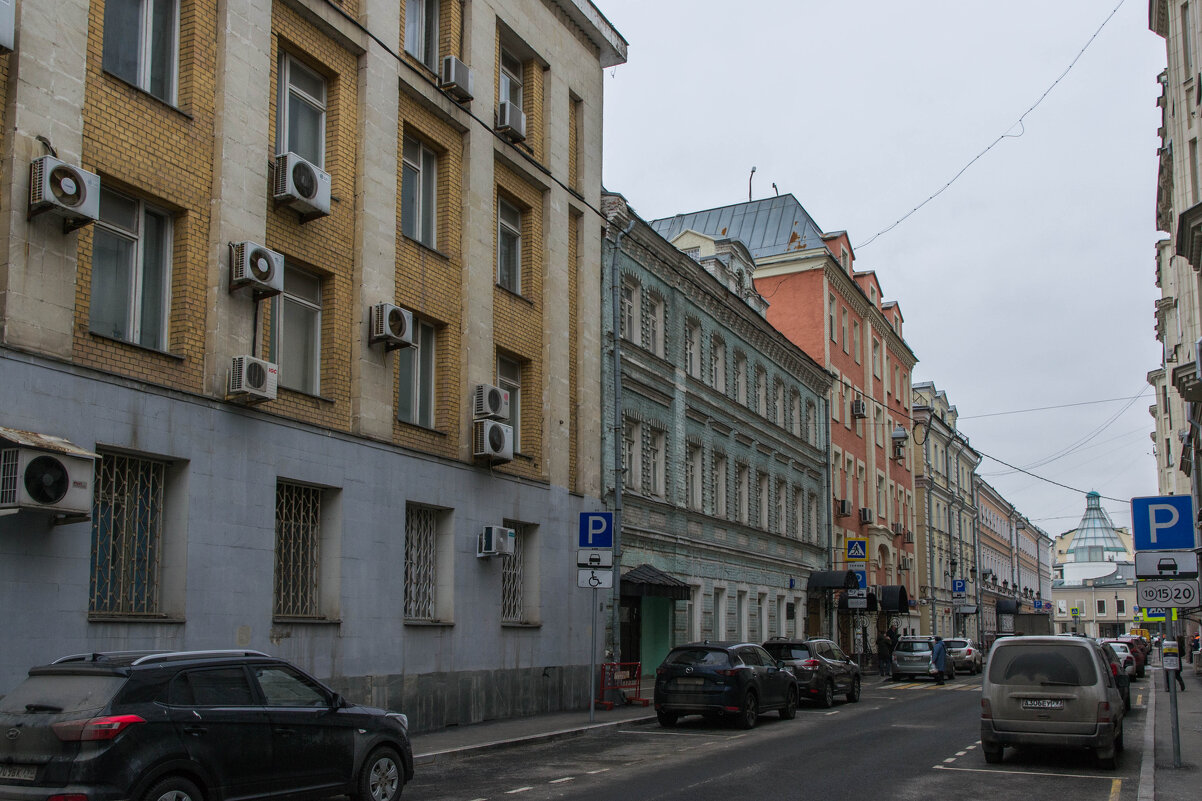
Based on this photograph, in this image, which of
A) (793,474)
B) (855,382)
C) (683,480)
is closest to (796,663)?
(683,480)

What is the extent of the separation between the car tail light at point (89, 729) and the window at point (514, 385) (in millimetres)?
13551

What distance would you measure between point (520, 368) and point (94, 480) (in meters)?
10.8

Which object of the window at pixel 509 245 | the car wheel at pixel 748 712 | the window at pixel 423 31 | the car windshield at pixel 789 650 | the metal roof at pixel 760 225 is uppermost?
the metal roof at pixel 760 225

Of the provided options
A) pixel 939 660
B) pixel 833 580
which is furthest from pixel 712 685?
pixel 833 580

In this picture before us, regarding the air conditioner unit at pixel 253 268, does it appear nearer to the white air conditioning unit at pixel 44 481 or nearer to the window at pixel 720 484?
the white air conditioning unit at pixel 44 481

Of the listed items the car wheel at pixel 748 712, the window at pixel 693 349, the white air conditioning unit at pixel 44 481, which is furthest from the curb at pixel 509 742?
the window at pixel 693 349

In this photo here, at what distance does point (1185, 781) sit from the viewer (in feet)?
42.5

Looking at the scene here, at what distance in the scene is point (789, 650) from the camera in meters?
25.0

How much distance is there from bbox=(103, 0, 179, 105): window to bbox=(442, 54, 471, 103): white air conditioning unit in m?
5.73

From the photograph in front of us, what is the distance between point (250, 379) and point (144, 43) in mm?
4356

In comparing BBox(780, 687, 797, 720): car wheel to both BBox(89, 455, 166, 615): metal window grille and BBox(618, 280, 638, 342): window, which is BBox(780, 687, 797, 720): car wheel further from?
BBox(89, 455, 166, 615): metal window grille

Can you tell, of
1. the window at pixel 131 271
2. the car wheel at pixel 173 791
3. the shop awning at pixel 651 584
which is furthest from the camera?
the shop awning at pixel 651 584

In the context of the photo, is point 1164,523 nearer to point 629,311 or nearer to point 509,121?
point 509,121

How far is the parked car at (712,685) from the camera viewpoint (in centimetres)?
1939
